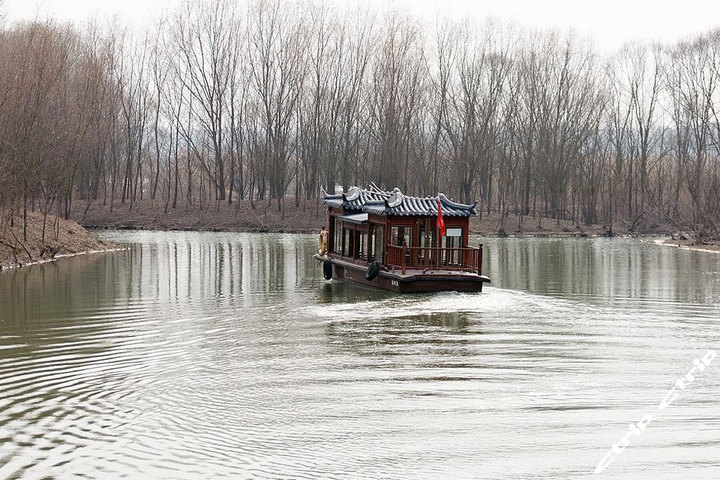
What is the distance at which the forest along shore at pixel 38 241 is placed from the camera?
31844mm

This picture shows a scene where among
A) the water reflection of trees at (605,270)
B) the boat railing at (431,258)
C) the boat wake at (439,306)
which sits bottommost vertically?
the boat wake at (439,306)

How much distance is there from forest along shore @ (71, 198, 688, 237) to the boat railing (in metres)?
32.7

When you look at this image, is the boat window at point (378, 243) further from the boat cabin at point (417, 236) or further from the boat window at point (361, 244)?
the boat window at point (361, 244)

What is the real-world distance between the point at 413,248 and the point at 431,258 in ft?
2.37

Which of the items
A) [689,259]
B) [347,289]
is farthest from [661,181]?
[347,289]

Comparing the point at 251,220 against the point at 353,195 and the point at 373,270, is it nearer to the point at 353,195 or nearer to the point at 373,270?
the point at 353,195

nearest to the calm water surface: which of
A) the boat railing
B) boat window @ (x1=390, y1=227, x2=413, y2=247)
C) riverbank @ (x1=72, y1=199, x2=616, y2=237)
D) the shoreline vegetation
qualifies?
the boat railing

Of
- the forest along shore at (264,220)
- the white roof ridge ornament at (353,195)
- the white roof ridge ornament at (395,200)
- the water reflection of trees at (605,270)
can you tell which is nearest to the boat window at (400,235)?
the white roof ridge ornament at (395,200)

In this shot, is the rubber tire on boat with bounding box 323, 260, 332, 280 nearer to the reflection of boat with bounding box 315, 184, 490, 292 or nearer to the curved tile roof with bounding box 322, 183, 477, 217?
the reflection of boat with bounding box 315, 184, 490, 292

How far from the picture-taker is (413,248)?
25.8 metres

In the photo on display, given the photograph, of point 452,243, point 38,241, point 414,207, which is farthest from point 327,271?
point 38,241

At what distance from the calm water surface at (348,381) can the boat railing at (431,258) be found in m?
1.13

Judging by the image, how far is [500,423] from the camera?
37.0 ft

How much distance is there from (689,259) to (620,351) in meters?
24.0
